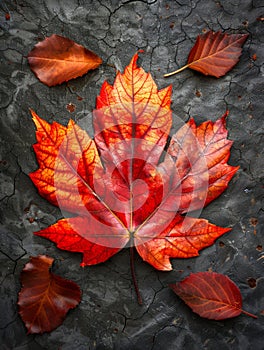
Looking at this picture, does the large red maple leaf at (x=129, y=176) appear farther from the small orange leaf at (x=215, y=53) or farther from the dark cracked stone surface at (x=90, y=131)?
the small orange leaf at (x=215, y=53)

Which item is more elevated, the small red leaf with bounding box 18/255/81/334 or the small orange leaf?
the small orange leaf

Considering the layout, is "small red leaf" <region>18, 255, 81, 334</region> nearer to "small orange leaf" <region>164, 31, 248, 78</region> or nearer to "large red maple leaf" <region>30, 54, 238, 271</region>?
"large red maple leaf" <region>30, 54, 238, 271</region>

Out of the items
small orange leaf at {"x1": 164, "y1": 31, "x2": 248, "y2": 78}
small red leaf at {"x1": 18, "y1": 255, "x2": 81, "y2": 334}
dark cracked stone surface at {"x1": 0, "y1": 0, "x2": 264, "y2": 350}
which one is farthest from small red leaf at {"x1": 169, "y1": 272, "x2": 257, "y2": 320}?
small orange leaf at {"x1": 164, "y1": 31, "x2": 248, "y2": 78}

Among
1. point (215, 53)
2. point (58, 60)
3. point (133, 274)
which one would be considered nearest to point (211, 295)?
point (133, 274)

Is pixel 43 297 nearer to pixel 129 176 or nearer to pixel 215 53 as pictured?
pixel 129 176

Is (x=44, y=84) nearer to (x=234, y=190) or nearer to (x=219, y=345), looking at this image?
(x=234, y=190)
